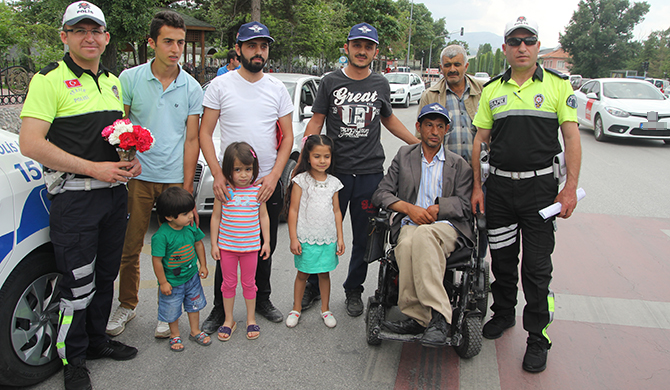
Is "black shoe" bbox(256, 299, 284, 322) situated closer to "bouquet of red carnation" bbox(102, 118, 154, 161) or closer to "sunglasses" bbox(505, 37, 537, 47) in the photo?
"bouquet of red carnation" bbox(102, 118, 154, 161)

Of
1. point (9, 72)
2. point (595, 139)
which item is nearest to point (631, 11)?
point (595, 139)

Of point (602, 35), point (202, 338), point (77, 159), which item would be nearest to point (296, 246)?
point (202, 338)

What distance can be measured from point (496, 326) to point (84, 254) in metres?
2.84

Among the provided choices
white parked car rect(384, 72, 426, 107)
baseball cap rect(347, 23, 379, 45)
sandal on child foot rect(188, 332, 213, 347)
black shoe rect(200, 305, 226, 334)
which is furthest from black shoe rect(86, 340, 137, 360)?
white parked car rect(384, 72, 426, 107)

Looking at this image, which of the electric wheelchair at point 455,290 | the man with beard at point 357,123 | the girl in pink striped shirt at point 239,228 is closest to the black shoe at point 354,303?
the man with beard at point 357,123

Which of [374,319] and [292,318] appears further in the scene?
[292,318]

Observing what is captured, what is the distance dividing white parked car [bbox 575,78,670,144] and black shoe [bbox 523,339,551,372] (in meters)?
9.87

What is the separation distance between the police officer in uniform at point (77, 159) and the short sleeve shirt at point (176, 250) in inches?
12.6

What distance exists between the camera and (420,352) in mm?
3258

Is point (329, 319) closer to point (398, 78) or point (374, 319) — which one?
point (374, 319)

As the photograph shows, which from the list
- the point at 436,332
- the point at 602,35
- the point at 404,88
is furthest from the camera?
the point at 602,35

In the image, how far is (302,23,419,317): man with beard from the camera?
3.57 meters

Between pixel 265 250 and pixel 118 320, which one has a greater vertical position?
pixel 265 250

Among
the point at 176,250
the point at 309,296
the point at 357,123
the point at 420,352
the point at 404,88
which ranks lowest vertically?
the point at 420,352
